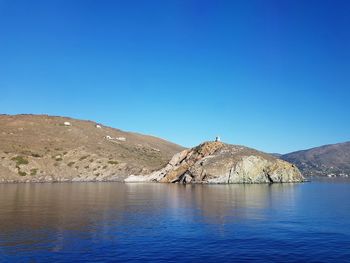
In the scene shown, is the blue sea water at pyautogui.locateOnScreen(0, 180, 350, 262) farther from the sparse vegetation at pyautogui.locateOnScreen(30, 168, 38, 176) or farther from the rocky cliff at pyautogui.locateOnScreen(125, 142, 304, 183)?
the sparse vegetation at pyautogui.locateOnScreen(30, 168, 38, 176)

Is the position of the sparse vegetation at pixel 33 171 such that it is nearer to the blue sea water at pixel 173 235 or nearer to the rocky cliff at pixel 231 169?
the rocky cliff at pixel 231 169

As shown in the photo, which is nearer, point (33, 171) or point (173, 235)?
point (173, 235)

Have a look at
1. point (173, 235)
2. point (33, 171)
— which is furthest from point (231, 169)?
point (173, 235)

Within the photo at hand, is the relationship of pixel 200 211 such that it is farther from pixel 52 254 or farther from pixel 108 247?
pixel 52 254

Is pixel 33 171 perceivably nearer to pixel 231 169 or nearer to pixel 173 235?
pixel 231 169

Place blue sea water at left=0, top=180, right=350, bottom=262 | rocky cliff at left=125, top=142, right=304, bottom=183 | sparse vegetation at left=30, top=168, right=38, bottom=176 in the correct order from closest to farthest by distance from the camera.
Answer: blue sea water at left=0, top=180, right=350, bottom=262
rocky cliff at left=125, top=142, right=304, bottom=183
sparse vegetation at left=30, top=168, right=38, bottom=176

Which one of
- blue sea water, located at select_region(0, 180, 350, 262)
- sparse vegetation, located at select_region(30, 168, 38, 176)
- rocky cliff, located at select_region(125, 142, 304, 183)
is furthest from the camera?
sparse vegetation, located at select_region(30, 168, 38, 176)

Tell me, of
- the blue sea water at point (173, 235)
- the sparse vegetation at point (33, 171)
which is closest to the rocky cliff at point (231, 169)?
the sparse vegetation at point (33, 171)

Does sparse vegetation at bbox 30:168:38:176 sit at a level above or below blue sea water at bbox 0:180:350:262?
above

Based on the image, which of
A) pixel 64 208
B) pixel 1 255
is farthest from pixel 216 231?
pixel 64 208

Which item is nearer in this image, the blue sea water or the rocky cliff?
the blue sea water

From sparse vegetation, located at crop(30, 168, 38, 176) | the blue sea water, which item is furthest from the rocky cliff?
the blue sea water

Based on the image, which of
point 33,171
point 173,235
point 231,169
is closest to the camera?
point 173,235

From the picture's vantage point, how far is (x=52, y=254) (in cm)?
3519
